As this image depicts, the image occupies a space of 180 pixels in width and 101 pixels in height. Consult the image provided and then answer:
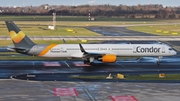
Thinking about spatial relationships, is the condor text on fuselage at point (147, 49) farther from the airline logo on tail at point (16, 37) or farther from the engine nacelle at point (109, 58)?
the airline logo on tail at point (16, 37)

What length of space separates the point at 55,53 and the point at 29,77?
1397 centimetres

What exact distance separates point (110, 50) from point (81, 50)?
605cm

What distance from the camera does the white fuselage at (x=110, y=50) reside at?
6328 centimetres

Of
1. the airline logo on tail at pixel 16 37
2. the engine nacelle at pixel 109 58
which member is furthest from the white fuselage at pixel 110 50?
the airline logo on tail at pixel 16 37

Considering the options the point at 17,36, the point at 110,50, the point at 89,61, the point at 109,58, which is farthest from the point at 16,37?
the point at 110,50

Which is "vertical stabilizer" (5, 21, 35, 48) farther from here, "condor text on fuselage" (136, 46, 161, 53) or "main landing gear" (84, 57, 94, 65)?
"condor text on fuselage" (136, 46, 161, 53)

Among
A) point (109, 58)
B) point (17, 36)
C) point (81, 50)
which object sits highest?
point (17, 36)

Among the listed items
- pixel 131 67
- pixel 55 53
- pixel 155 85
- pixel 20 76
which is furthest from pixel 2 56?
pixel 155 85

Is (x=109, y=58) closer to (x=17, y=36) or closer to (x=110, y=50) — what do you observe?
(x=110, y=50)

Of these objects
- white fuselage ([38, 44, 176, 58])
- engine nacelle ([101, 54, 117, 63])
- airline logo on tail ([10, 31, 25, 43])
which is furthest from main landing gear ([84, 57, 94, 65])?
airline logo on tail ([10, 31, 25, 43])

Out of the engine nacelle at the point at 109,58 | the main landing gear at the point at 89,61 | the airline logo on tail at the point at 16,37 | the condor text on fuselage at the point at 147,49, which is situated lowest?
the main landing gear at the point at 89,61

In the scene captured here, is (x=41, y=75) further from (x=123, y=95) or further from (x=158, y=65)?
(x=158, y=65)

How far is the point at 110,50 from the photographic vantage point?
64062mm

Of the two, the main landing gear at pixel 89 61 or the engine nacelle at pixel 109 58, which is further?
the main landing gear at pixel 89 61
